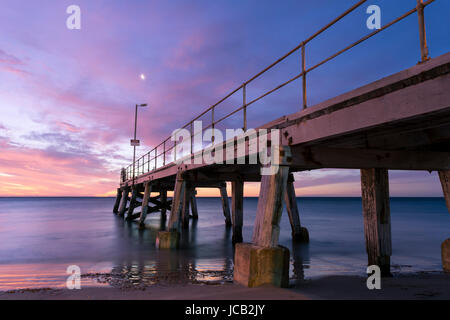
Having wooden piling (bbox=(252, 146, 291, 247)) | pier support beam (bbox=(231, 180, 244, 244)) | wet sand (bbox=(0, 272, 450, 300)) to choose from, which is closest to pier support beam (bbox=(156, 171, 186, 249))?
pier support beam (bbox=(231, 180, 244, 244))

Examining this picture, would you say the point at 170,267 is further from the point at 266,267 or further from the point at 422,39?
the point at 422,39

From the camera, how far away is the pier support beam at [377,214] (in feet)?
20.7

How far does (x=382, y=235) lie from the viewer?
6355 millimetres

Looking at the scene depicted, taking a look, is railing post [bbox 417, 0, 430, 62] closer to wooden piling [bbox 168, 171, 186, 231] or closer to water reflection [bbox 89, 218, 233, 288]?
water reflection [bbox 89, 218, 233, 288]

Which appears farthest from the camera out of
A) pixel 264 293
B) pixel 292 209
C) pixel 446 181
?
pixel 292 209

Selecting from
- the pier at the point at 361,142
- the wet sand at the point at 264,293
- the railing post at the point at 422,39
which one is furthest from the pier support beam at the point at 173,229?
the railing post at the point at 422,39

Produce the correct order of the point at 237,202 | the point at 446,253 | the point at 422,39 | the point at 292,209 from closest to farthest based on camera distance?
the point at 422,39 < the point at 446,253 < the point at 237,202 < the point at 292,209

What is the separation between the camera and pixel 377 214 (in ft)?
20.7

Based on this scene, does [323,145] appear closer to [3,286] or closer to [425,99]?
[425,99]

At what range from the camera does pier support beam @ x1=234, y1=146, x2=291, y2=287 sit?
4875 millimetres

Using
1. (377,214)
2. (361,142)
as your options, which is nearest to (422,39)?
(361,142)

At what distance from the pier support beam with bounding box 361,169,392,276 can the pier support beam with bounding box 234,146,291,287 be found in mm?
2125

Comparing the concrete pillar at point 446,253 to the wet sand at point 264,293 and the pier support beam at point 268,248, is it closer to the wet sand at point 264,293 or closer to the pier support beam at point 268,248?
the wet sand at point 264,293

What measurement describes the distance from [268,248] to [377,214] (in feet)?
8.80
